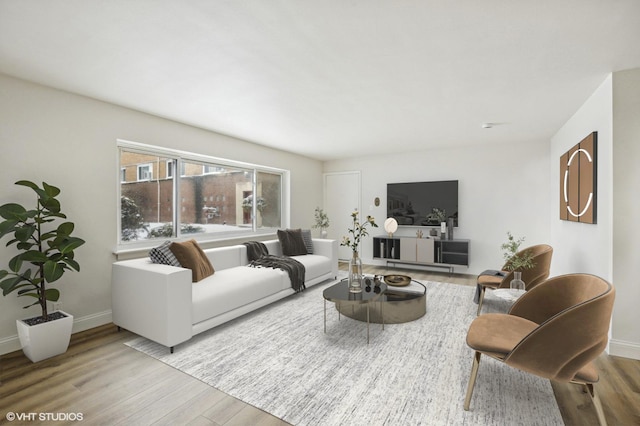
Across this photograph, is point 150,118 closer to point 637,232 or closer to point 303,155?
point 303,155

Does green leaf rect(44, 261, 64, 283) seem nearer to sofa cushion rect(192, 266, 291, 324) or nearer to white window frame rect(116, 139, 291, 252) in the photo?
white window frame rect(116, 139, 291, 252)

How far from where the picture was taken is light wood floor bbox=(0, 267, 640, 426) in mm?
1784

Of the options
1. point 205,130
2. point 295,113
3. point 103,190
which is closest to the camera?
point 103,190

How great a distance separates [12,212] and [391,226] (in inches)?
214

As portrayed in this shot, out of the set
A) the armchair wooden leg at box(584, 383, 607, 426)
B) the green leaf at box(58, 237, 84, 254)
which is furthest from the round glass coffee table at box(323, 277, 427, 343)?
the green leaf at box(58, 237, 84, 254)

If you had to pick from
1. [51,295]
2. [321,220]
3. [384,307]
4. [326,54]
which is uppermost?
[326,54]

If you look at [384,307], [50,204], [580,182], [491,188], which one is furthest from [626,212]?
[50,204]

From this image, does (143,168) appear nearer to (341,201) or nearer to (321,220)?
(321,220)

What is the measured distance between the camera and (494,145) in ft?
17.7

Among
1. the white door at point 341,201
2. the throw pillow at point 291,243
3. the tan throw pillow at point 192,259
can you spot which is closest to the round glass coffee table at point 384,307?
the tan throw pillow at point 192,259

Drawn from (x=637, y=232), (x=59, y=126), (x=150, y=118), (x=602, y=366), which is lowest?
(x=602, y=366)

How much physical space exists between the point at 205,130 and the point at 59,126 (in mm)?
1764

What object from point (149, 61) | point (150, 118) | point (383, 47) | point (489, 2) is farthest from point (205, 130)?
point (489, 2)

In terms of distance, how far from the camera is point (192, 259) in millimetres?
3213
